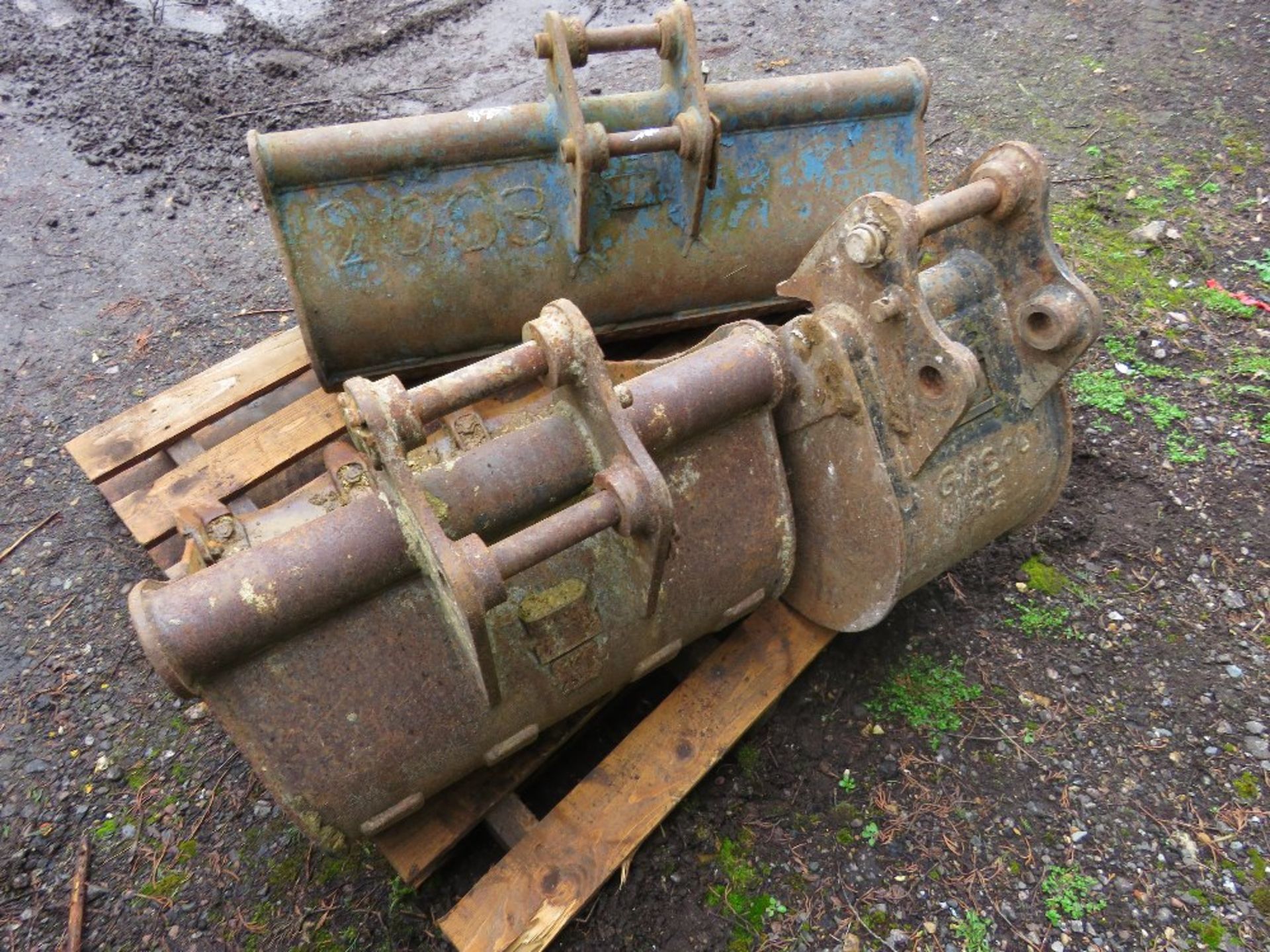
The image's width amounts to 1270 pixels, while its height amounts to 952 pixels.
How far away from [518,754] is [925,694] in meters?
1.16

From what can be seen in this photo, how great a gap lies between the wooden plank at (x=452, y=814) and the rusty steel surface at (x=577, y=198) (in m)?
1.27

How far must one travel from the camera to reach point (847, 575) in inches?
83.4

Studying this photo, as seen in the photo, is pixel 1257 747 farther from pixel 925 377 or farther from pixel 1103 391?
pixel 925 377

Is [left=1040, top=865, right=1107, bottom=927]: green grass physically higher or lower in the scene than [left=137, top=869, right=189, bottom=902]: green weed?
lower

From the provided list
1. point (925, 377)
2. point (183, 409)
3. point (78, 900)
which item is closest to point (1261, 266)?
point (925, 377)

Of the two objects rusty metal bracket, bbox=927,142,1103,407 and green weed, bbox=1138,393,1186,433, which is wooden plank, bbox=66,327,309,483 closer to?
rusty metal bracket, bbox=927,142,1103,407

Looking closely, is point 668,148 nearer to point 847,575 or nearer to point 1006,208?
point 1006,208

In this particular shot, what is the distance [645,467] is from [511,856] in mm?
1030

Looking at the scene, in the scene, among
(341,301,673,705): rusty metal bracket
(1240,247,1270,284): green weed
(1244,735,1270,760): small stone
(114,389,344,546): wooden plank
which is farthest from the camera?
(1240,247,1270,284): green weed

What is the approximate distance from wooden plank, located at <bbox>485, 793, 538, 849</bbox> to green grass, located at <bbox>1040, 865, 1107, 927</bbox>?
4.12 ft

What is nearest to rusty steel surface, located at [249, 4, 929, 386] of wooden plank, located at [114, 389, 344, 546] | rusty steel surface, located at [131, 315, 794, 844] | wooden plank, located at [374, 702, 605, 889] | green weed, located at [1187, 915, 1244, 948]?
wooden plank, located at [114, 389, 344, 546]

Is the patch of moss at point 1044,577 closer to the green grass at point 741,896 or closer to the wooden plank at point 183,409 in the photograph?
the green grass at point 741,896

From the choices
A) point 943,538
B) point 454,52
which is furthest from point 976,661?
point 454,52

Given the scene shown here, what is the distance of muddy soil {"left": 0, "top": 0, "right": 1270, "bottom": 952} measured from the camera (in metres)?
2.09
